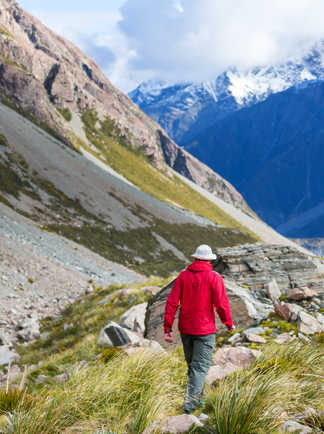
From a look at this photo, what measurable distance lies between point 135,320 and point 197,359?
5971mm

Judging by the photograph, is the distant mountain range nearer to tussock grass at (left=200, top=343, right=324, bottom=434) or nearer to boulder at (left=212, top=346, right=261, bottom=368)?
boulder at (left=212, top=346, right=261, bottom=368)

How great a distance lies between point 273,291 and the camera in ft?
38.6

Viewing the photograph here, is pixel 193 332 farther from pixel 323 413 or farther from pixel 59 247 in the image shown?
pixel 59 247

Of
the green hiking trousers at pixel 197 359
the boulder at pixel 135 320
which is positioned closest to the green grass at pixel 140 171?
the boulder at pixel 135 320

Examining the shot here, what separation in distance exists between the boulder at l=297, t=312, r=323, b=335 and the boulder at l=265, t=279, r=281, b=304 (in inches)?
121

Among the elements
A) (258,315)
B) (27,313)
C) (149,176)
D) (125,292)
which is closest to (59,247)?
(27,313)

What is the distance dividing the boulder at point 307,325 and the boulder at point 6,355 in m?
9.83

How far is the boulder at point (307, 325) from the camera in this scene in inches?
314

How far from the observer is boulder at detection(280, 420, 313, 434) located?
384 centimetres

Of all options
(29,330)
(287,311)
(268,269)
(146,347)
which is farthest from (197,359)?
(29,330)

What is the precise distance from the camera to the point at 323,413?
4211 millimetres

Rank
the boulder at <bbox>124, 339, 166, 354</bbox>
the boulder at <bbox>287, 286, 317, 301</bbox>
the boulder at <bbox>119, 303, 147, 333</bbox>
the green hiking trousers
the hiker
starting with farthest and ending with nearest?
the boulder at <bbox>119, 303, 147, 333</bbox>, the boulder at <bbox>287, 286, 317, 301</bbox>, the boulder at <bbox>124, 339, 166, 354</bbox>, the hiker, the green hiking trousers

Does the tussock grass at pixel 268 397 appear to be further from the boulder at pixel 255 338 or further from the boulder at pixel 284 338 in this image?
the boulder at pixel 255 338

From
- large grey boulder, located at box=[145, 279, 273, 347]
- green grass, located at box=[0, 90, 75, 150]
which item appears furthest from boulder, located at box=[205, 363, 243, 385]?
green grass, located at box=[0, 90, 75, 150]
